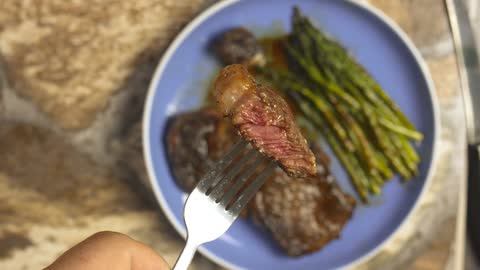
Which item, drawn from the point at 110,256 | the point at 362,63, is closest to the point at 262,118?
the point at 110,256

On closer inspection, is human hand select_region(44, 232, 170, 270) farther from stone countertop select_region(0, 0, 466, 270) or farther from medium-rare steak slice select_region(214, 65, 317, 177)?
stone countertop select_region(0, 0, 466, 270)

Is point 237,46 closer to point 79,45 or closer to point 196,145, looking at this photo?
point 196,145

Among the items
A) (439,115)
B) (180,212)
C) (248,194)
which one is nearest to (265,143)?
(248,194)

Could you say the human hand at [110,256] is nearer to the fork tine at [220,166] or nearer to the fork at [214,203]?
the fork at [214,203]

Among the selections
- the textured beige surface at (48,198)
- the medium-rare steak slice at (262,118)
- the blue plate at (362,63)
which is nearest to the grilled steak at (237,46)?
the blue plate at (362,63)

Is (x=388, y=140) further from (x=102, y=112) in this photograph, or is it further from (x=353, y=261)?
(x=102, y=112)

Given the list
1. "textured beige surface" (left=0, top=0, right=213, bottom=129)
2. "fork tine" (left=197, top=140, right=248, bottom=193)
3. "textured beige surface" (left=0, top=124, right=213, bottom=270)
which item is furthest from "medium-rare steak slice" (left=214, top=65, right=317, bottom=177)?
"textured beige surface" (left=0, top=124, right=213, bottom=270)
